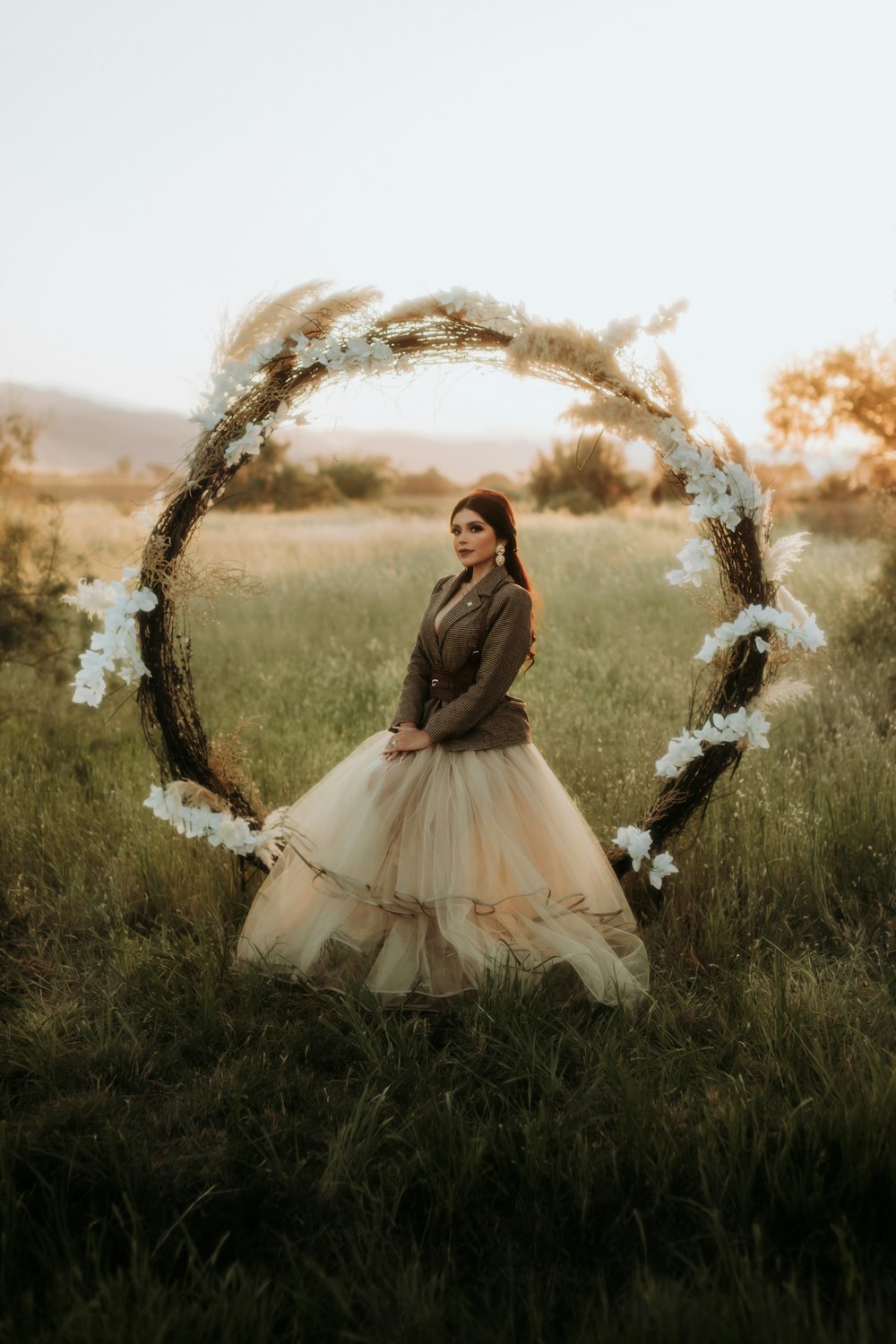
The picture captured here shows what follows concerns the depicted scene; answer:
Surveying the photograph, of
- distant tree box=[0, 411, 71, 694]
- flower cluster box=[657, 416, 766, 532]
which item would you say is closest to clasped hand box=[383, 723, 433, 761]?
flower cluster box=[657, 416, 766, 532]

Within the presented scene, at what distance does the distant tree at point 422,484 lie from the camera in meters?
21.9

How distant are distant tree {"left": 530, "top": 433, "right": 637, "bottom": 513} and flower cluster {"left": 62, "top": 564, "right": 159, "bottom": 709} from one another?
21.4 m

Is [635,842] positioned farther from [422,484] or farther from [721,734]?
[422,484]

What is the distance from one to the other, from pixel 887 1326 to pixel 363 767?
275cm

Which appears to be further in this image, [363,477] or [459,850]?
[363,477]

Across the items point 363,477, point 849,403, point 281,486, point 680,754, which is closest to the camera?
point 680,754

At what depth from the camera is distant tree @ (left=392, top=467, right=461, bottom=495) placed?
861 inches

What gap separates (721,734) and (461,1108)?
6.57 ft

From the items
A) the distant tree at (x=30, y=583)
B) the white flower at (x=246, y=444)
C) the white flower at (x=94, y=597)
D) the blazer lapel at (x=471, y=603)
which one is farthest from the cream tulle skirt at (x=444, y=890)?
the distant tree at (x=30, y=583)

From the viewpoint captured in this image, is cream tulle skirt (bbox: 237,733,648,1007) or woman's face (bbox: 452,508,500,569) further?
woman's face (bbox: 452,508,500,569)

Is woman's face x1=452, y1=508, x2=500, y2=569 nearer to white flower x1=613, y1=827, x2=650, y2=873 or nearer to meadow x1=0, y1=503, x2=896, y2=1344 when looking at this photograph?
white flower x1=613, y1=827, x2=650, y2=873

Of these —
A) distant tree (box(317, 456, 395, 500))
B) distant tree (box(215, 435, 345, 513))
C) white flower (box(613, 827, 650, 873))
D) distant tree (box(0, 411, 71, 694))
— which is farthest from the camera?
distant tree (box(317, 456, 395, 500))

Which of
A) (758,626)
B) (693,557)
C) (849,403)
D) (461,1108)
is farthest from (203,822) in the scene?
(849,403)

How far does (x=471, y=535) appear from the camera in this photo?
14.2 feet
